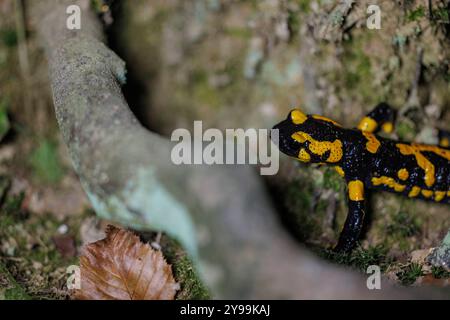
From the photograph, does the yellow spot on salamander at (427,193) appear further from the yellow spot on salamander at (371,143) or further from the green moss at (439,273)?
the green moss at (439,273)

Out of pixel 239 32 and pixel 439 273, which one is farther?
pixel 239 32

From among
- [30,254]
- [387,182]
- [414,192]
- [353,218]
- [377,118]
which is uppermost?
[377,118]

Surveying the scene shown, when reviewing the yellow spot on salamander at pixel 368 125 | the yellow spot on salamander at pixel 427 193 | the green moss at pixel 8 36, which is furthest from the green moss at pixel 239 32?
the yellow spot on salamander at pixel 427 193

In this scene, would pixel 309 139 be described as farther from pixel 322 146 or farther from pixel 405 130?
pixel 405 130

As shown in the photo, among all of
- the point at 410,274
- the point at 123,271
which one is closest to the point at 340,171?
the point at 410,274

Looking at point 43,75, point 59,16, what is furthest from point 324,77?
point 43,75

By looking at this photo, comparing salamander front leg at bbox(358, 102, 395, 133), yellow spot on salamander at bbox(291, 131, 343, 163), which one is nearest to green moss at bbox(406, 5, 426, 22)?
salamander front leg at bbox(358, 102, 395, 133)
